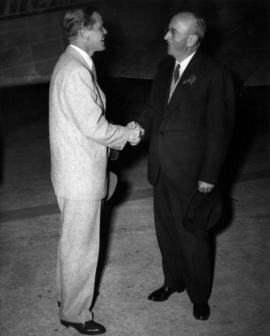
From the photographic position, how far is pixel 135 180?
19.3ft

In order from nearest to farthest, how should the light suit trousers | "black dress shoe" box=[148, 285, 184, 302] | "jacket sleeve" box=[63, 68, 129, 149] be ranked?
1. "jacket sleeve" box=[63, 68, 129, 149]
2. the light suit trousers
3. "black dress shoe" box=[148, 285, 184, 302]

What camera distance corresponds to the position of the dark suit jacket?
276cm

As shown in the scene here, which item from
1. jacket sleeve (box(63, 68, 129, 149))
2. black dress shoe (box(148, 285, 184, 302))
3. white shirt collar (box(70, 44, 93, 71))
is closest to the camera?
jacket sleeve (box(63, 68, 129, 149))

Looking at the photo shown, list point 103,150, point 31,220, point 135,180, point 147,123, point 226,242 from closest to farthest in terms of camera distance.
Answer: point 103,150 → point 147,123 → point 226,242 → point 31,220 → point 135,180

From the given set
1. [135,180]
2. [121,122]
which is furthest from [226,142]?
[121,122]

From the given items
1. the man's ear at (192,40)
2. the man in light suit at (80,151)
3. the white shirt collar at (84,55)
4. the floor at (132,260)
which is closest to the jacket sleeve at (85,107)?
the man in light suit at (80,151)

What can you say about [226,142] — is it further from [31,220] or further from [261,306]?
[31,220]

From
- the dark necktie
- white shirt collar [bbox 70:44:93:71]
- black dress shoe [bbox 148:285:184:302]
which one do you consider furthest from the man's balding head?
black dress shoe [bbox 148:285:184:302]

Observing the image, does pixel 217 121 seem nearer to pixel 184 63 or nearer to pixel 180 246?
pixel 184 63

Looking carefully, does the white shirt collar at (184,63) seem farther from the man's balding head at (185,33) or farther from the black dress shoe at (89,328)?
the black dress shoe at (89,328)

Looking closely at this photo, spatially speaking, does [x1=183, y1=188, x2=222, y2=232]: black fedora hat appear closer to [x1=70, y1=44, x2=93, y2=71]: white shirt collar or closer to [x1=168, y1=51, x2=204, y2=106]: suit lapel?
[x1=168, y1=51, x2=204, y2=106]: suit lapel

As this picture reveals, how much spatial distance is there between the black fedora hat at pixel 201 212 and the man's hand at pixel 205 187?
0.09 feet

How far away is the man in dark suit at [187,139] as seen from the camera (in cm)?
278

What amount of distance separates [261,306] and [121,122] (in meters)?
5.81
